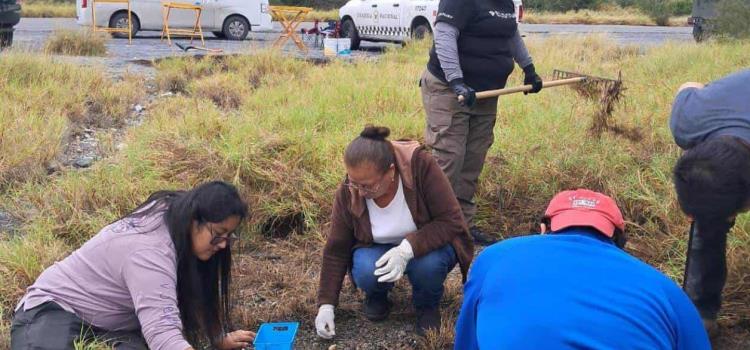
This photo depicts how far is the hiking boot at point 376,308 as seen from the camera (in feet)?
Answer: 10.4

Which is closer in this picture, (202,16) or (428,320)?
(428,320)

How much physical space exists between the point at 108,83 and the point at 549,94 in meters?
4.00

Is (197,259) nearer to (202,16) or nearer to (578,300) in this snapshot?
(578,300)

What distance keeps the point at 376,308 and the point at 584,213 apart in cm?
151

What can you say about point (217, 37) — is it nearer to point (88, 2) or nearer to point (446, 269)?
point (88, 2)

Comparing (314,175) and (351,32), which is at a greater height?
(351,32)

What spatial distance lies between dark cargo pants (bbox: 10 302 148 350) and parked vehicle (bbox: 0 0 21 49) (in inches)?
316

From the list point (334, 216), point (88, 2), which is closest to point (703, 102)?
point (334, 216)

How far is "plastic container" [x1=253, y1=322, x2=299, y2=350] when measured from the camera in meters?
2.59

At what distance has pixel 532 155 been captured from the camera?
14.7 feet

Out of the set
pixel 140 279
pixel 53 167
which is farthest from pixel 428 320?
pixel 53 167

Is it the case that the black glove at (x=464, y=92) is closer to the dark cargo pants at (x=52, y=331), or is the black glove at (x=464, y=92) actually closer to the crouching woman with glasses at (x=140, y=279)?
the crouching woman with glasses at (x=140, y=279)

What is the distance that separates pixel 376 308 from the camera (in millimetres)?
3172

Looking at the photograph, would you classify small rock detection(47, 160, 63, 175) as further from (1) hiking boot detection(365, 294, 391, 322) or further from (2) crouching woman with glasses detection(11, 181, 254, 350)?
(1) hiking boot detection(365, 294, 391, 322)
